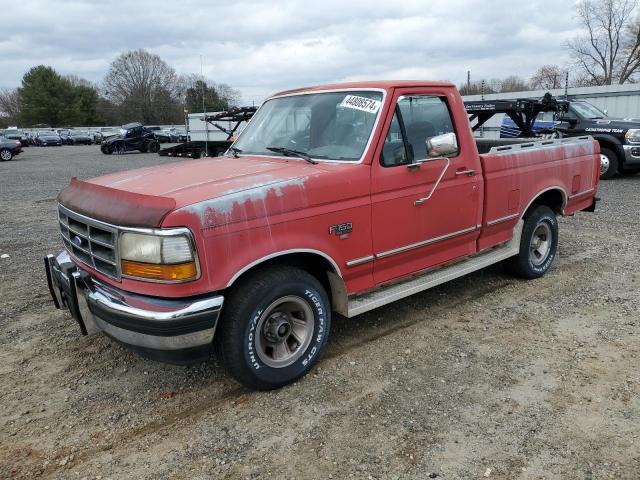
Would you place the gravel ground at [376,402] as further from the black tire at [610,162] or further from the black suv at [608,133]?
Answer: the black tire at [610,162]

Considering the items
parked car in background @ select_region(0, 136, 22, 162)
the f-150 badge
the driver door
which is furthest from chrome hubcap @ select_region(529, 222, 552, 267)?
parked car in background @ select_region(0, 136, 22, 162)

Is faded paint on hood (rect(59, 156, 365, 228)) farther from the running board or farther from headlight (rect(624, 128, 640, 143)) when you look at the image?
headlight (rect(624, 128, 640, 143))

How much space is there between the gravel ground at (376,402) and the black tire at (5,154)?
25.9 meters

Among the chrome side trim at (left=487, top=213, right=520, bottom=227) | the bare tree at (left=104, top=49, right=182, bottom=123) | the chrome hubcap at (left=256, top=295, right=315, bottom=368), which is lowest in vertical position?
the chrome hubcap at (left=256, top=295, right=315, bottom=368)

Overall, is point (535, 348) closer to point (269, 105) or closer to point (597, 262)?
point (597, 262)

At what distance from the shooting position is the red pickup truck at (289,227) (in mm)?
3016

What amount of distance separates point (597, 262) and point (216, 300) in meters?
4.97

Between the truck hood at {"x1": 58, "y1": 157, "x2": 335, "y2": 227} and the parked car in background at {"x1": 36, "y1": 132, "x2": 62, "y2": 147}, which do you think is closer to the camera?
the truck hood at {"x1": 58, "y1": 157, "x2": 335, "y2": 227}

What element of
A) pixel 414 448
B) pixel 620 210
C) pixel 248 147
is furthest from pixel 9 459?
pixel 620 210

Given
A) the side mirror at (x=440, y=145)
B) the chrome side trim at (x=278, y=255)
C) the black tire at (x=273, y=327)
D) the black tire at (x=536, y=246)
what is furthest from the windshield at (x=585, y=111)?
the black tire at (x=273, y=327)

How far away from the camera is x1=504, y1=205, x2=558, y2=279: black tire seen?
5.35m

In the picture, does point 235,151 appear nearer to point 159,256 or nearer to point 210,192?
point 210,192

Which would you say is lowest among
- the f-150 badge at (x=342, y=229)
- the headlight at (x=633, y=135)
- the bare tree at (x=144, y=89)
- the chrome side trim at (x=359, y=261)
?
the chrome side trim at (x=359, y=261)

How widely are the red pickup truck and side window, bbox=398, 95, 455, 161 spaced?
14 millimetres
